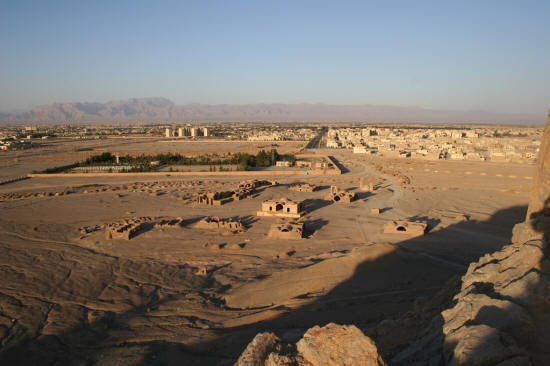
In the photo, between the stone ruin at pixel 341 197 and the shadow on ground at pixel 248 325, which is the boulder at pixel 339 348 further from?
the stone ruin at pixel 341 197

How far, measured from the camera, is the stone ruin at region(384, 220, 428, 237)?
17.6 metres

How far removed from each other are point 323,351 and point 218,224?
15.7 metres

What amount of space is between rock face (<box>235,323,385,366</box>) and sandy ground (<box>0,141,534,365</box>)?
10.1ft

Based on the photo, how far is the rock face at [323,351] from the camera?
4.41 m

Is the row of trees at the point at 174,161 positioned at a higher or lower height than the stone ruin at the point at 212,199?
higher

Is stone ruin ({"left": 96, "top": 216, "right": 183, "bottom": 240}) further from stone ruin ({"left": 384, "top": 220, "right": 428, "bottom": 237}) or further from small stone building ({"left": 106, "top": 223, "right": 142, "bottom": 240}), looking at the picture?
stone ruin ({"left": 384, "top": 220, "right": 428, "bottom": 237})

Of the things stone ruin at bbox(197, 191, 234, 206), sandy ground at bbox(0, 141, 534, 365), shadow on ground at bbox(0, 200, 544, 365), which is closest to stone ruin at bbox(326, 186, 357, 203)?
sandy ground at bbox(0, 141, 534, 365)

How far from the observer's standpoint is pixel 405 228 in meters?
17.9

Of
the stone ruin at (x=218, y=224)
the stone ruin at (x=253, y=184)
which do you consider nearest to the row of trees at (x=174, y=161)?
the stone ruin at (x=253, y=184)

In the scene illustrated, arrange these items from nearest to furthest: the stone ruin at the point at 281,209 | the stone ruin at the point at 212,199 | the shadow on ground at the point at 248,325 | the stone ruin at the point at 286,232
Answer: the shadow on ground at the point at 248,325
the stone ruin at the point at 286,232
the stone ruin at the point at 281,209
the stone ruin at the point at 212,199

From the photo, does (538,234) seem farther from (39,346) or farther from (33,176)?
(33,176)

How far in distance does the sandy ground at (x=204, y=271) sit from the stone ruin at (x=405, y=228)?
21.5 inches

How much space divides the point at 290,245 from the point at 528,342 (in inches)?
484

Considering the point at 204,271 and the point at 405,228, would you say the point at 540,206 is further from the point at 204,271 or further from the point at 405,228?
the point at 204,271
